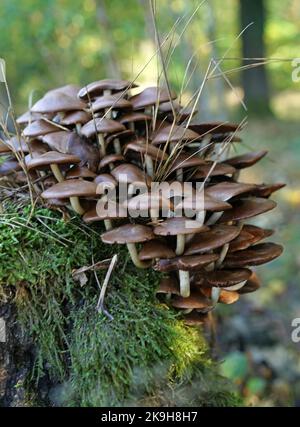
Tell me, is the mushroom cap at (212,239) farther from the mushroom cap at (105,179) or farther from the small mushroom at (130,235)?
the mushroom cap at (105,179)

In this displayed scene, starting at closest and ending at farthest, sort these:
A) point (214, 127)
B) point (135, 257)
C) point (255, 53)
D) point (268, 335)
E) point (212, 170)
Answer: point (135, 257), point (212, 170), point (214, 127), point (268, 335), point (255, 53)

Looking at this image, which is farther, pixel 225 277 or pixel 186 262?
pixel 225 277

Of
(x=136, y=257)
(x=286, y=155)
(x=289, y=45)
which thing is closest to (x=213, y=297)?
(x=136, y=257)

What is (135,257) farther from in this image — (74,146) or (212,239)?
(74,146)

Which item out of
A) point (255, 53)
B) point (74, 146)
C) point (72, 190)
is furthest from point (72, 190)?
point (255, 53)

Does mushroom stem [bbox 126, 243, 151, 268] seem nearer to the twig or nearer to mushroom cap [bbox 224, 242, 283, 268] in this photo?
the twig

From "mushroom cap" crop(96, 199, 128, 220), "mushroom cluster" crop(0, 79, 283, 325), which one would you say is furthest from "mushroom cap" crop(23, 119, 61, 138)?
"mushroom cap" crop(96, 199, 128, 220)

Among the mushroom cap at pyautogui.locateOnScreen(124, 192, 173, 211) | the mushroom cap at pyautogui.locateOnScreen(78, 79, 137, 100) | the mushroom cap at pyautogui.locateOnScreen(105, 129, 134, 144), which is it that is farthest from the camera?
the mushroom cap at pyautogui.locateOnScreen(78, 79, 137, 100)
